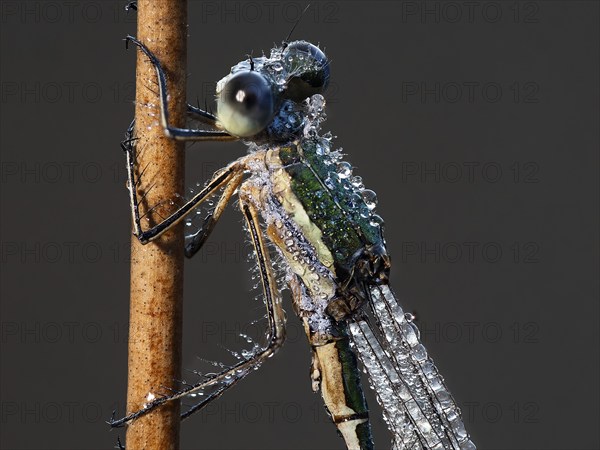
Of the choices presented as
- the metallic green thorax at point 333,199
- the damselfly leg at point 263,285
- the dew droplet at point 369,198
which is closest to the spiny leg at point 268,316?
the damselfly leg at point 263,285

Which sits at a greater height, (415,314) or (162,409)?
(415,314)

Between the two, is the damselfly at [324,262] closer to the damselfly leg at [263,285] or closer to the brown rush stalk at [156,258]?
the damselfly leg at [263,285]

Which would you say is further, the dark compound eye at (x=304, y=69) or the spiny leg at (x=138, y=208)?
the dark compound eye at (x=304, y=69)

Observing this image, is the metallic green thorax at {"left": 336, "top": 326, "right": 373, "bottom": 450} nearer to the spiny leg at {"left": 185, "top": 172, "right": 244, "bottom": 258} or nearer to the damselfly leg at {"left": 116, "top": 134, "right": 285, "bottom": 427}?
the damselfly leg at {"left": 116, "top": 134, "right": 285, "bottom": 427}

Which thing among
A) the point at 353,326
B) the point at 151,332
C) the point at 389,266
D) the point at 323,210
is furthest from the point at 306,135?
the point at 151,332

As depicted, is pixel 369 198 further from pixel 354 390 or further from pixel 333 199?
pixel 354 390

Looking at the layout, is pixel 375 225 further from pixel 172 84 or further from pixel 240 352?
pixel 172 84
